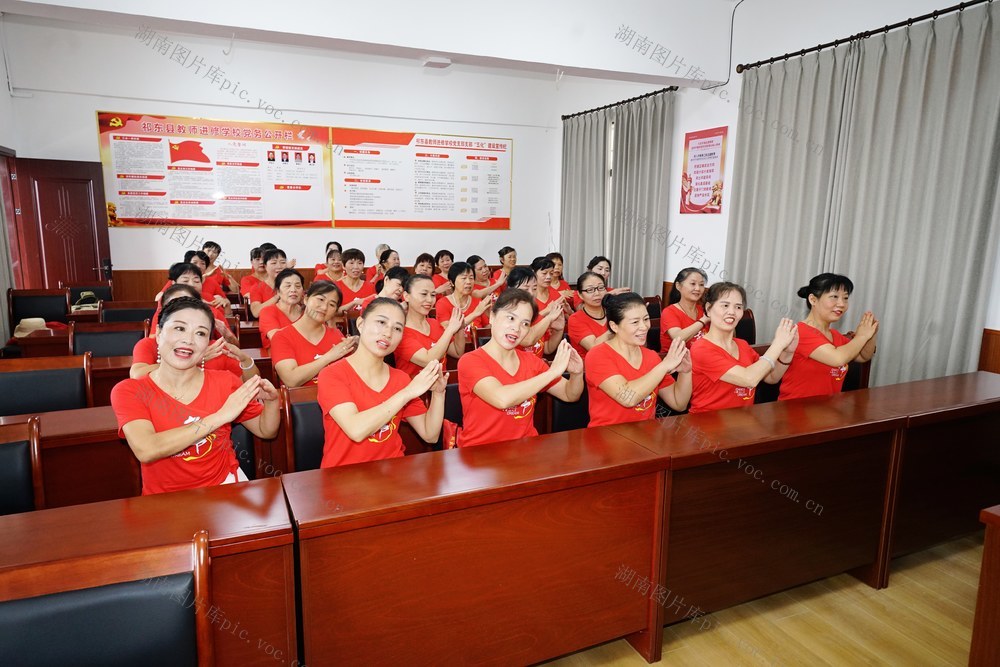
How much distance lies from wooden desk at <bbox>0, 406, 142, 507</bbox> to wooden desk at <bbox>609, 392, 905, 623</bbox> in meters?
1.75

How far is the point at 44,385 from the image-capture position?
2588mm

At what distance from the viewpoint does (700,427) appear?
2092 mm

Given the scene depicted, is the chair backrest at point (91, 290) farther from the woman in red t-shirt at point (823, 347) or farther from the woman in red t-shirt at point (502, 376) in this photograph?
the woman in red t-shirt at point (823, 347)

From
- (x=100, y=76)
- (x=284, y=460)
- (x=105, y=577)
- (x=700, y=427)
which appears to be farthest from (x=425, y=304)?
(x=100, y=76)

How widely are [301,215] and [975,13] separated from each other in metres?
6.07

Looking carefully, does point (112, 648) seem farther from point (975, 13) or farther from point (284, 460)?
point (975, 13)

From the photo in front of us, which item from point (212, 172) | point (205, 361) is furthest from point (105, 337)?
point (212, 172)

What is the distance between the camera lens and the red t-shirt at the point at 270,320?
3.48 metres

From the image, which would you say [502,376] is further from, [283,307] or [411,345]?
[283,307]

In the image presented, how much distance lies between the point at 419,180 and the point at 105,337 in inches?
176

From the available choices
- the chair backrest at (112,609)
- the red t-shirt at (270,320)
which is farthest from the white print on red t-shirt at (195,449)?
the red t-shirt at (270,320)

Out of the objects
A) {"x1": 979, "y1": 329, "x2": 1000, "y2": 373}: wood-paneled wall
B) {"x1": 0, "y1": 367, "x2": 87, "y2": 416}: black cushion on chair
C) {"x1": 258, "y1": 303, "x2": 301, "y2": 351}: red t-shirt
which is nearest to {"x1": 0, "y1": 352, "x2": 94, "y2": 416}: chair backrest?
{"x1": 0, "y1": 367, "x2": 87, "y2": 416}: black cushion on chair

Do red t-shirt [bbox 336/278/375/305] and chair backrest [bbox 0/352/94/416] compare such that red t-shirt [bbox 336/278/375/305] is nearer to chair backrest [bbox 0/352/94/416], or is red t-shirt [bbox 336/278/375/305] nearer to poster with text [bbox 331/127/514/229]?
poster with text [bbox 331/127/514/229]

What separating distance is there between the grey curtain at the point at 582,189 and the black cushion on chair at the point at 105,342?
16.0 feet
